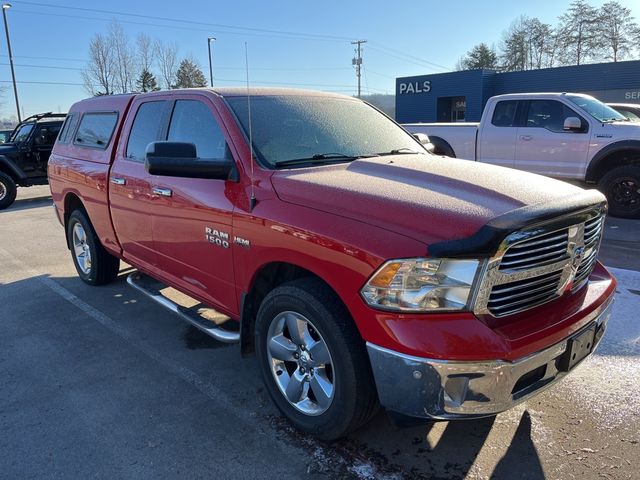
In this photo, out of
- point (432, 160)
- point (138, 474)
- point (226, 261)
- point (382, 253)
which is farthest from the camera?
point (432, 160)

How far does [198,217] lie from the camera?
3512 millimetres

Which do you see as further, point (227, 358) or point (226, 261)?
point (227, 358)

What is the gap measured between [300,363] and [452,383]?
0.93 m

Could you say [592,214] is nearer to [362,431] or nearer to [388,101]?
[362,431]

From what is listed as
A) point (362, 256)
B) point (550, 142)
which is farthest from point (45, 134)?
point (362, 256)

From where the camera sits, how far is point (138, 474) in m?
2.68

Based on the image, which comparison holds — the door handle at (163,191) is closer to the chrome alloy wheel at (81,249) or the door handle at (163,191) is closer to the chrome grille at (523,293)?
the chrome alloy wheel at (81,249)

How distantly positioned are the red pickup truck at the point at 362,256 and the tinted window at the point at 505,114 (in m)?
6.33

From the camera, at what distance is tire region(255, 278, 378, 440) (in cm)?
254

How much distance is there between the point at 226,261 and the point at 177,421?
39.4 inches

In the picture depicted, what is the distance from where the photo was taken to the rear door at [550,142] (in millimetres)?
8906

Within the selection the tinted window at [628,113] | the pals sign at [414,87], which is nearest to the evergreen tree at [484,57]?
the pals sign at [414,87]

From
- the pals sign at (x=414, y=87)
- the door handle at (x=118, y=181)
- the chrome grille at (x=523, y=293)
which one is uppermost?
the pals sign at (x=414, y=87)

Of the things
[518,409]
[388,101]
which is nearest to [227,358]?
→ [518,409]
